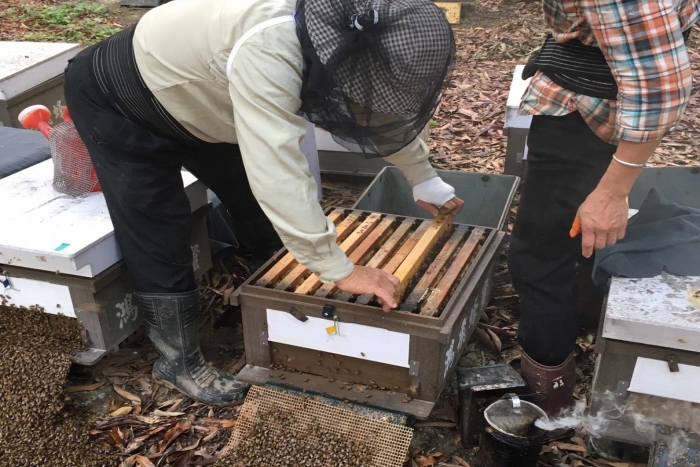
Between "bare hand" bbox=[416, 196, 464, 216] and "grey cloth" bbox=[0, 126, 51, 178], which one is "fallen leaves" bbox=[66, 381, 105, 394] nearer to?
"grey cloth" bbox=[0, 126, 51, 178]

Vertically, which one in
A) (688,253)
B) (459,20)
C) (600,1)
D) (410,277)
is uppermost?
(600,1)

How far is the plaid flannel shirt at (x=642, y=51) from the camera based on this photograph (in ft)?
4.54

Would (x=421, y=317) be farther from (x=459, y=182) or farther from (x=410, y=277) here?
(x=459, y=182)

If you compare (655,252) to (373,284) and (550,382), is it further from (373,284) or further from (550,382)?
(373,284)

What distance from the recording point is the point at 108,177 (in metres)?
2.22

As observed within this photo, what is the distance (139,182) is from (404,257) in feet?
3.24

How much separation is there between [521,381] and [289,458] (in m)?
0.80

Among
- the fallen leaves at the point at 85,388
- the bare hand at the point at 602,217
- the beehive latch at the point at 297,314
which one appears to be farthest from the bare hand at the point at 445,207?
the fallen leaves at the point at 85,388

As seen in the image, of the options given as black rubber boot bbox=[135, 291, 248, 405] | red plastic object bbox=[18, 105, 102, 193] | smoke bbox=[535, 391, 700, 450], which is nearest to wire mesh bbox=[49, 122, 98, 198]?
red plastic object bbox=[18, 105, 102, 193]

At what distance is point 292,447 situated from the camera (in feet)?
6.77

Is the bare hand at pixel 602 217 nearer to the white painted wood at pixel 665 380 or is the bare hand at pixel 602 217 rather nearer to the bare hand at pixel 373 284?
the white painted wood at pixel 665 380

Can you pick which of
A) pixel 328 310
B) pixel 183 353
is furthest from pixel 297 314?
pixel 183 353

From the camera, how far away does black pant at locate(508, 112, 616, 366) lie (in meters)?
1.79

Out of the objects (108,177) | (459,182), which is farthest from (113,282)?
(459,182)
